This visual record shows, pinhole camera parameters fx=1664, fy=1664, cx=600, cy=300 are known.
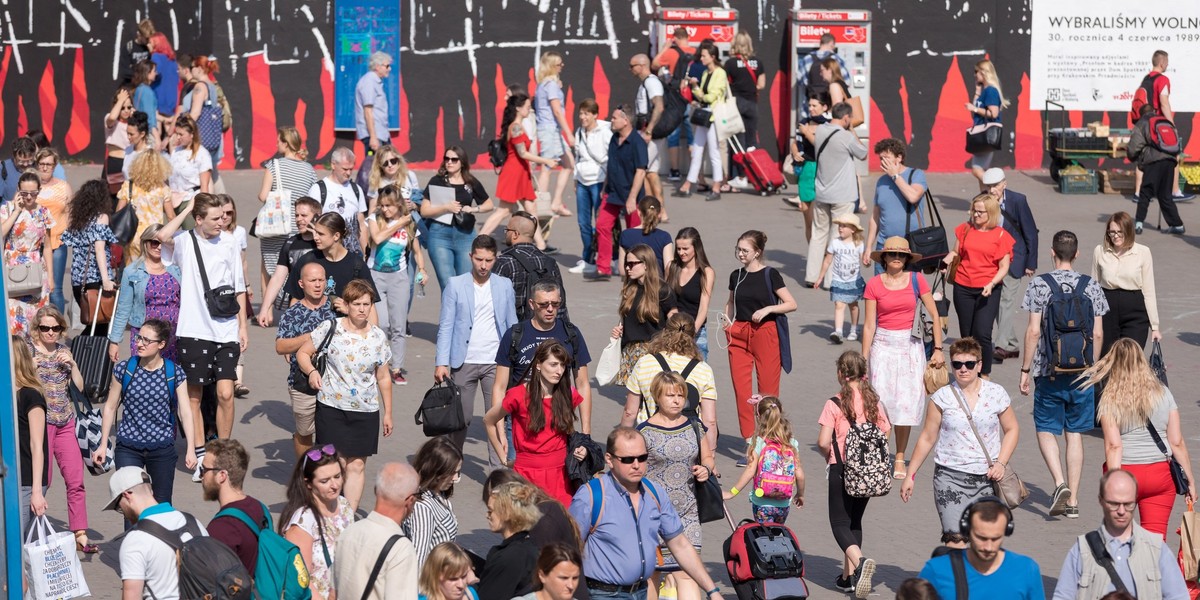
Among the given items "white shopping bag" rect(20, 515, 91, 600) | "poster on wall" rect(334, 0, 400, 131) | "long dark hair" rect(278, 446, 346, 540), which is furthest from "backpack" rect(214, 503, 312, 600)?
"poster on wall" rect(334, 0, 400, 131)

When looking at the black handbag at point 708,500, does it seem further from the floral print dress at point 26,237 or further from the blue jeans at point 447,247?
the floral print dress at point 26,237

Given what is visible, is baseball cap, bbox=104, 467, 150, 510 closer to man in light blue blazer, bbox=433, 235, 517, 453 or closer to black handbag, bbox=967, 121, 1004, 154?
man in light blue blazer, bbox=433, 235, 517, 453

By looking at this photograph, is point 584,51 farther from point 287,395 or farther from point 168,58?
point 287,395

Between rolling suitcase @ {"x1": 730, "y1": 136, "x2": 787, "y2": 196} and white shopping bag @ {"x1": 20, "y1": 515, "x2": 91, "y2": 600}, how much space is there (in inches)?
546

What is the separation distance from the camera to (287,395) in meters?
12.9

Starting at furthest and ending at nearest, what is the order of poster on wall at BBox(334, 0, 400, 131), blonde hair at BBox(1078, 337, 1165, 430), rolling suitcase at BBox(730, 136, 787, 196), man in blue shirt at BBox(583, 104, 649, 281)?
1. poster on wall at BBox(334, 0, 400, 131)
2. rolling suitcase at BBox(730, 136, 787, 196)
3. man in blue shirt at BBox(583, 104, 649, 281)
4. blonde hair at BBox(1078, 337, 1165, 430)

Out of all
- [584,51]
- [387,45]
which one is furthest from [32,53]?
[584,51]

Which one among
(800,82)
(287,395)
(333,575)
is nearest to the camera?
(333,575)

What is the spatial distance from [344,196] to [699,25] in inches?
370

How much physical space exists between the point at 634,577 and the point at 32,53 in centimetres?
1720

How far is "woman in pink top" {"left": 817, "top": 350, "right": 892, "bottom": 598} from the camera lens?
29.9ft

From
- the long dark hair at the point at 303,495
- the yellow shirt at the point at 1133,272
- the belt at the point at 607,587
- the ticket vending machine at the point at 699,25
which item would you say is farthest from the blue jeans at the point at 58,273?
the ticket vending machine at the point at 699,25

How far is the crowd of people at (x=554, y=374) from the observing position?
23.4 ft

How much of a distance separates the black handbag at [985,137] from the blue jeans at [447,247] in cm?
727
